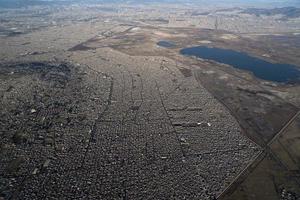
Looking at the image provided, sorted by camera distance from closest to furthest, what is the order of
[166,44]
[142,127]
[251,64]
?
1. [142,127]
2. [251,64]
3. [166,44]

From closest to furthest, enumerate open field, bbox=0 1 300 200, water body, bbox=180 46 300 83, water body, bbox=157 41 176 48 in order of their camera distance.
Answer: open field, bbox=0 1 300 200 < water body, bbox=180 46 300 83 < water body, bbox=157 41 176 48

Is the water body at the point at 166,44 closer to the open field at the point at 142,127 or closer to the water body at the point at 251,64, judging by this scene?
the water body at the point at 251,64

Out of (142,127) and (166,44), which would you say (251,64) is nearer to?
(166,44)

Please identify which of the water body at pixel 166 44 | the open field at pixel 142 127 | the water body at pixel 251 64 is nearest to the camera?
the open field at pixel 142 127

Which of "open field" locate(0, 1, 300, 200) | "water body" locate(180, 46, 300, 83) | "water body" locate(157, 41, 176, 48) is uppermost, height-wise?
→ "water body" locate(180, 46, 300, 83)

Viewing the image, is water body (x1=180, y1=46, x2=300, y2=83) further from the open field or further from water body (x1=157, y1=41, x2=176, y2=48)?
water body (x1=157, y1=41, x2=176, y2=48)

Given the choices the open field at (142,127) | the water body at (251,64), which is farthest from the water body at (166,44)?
the open field at (142,127)

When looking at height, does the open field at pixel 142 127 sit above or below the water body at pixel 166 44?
below

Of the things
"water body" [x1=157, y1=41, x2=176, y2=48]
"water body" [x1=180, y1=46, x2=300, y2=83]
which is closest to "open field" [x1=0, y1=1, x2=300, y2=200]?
"water body" [x1=180, y1=46, x2=300, y2=83]

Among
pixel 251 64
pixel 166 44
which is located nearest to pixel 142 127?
pixel 251 64
